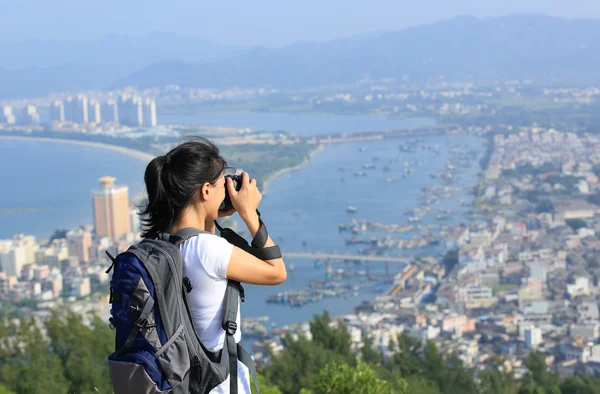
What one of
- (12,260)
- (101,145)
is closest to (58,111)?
(101,145)

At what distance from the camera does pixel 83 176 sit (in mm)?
19453

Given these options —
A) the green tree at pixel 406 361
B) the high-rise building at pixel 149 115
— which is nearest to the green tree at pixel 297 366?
the green tree at pixel 406 361

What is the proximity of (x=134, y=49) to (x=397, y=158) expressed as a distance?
30.9 meters

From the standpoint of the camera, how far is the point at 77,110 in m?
27.7

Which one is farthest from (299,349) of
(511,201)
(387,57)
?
(387,57)

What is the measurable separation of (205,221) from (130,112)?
90.7 feet

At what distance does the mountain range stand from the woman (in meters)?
35.3

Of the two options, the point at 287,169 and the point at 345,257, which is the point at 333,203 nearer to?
the point at 287,169

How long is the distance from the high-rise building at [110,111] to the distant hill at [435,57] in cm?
1208

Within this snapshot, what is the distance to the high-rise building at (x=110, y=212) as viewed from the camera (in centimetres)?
1262

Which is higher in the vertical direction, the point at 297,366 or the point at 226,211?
the point at 226,211

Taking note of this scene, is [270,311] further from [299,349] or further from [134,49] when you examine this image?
[134,49]

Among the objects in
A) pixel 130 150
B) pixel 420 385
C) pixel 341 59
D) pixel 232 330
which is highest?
pixel 232 330

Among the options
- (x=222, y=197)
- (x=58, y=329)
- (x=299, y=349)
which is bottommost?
(x=299, y=349)
